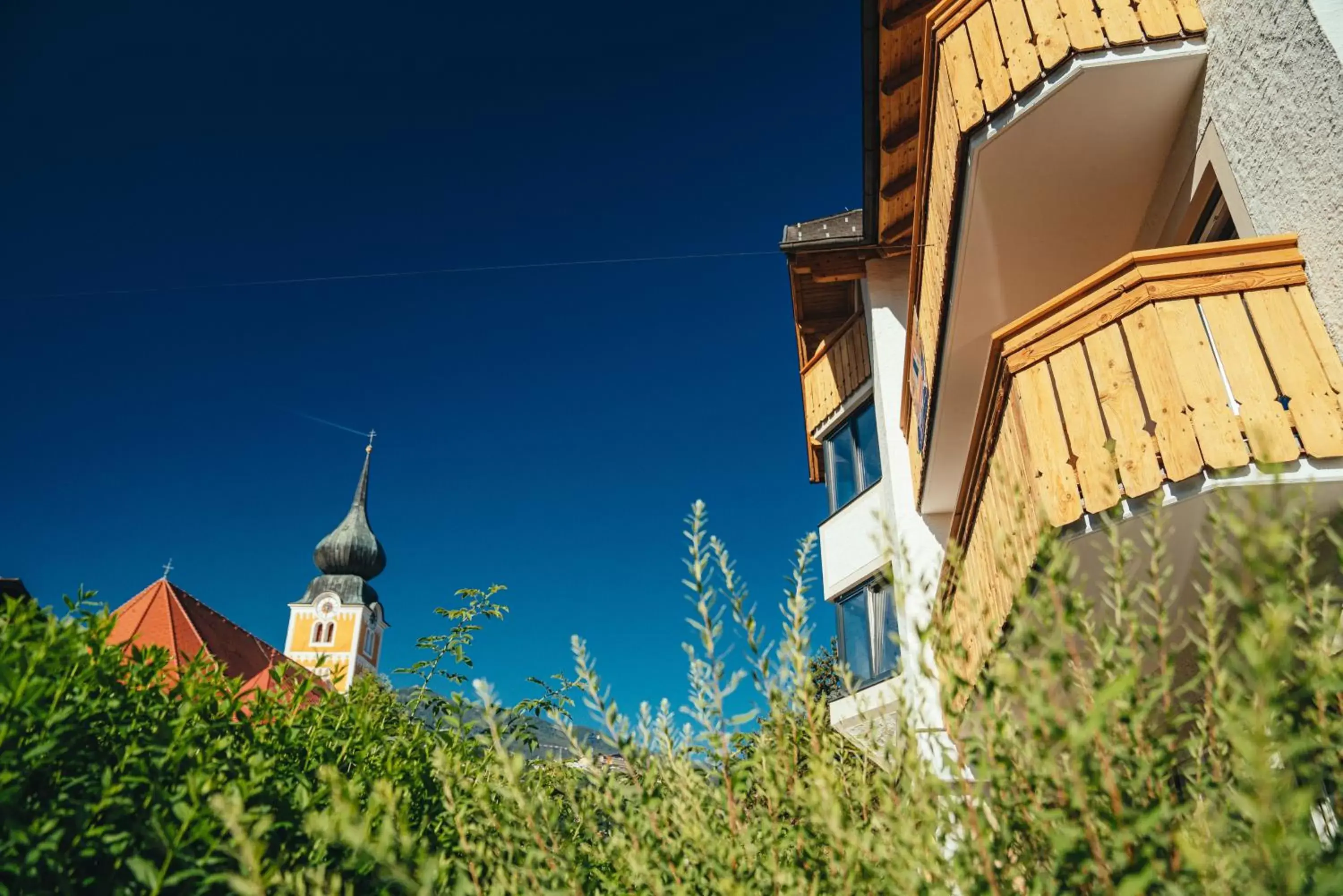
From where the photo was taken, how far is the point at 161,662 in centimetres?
355

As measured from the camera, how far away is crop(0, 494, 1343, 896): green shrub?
1561 millimetres

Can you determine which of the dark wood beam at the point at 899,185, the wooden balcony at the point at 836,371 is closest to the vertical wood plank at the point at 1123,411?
the dark wood beam at the point at 899,185

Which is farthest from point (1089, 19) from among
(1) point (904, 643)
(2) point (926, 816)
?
(2) point (926, 816)

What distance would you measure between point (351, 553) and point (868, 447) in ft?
232

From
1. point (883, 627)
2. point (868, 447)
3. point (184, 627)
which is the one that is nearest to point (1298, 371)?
point (883, 627)

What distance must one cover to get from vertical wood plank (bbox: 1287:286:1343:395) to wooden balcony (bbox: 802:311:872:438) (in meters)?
8.76

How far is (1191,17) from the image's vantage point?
5574 millimetres

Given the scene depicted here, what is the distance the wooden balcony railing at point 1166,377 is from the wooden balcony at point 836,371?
843 cm

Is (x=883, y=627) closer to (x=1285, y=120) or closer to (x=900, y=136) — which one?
(x=900, y=136)

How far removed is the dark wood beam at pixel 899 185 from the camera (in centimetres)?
1118

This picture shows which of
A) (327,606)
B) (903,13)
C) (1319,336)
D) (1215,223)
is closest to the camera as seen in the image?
(1319,336)

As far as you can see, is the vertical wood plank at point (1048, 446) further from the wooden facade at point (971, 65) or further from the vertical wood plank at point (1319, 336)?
the wooden facade at point (971, 65)

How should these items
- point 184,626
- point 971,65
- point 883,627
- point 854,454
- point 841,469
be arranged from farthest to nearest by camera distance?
point 184,626
point 841,469
point 854,454
point 883,627
point 971,65

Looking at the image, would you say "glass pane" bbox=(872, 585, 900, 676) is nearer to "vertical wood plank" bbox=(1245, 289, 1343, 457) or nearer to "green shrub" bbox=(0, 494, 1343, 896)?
"vertical wood plank" bbox=(1245, 289, 1343, 457)
